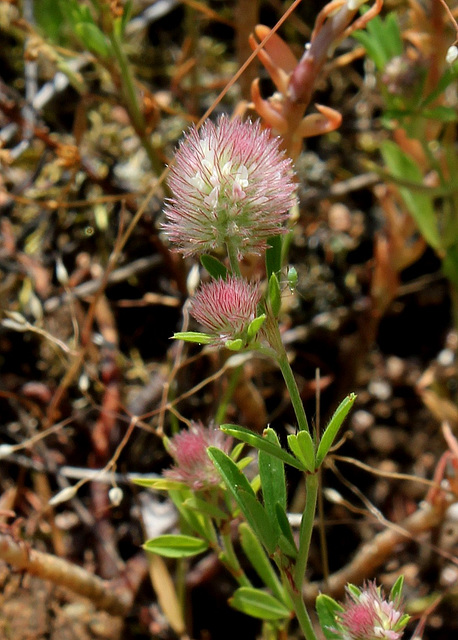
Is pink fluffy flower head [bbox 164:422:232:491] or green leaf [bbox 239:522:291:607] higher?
pink fluffy flower head [bbox 164:422:232:491]

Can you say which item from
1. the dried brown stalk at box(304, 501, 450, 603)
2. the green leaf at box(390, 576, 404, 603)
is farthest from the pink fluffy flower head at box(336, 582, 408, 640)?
the dried brown stalk at box(304, 501, 450, 603)

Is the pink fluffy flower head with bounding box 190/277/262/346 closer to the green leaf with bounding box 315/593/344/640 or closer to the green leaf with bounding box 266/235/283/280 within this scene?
the green leaf with bounding box 266/235/283/280

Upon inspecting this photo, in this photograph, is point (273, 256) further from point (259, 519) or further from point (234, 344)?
point (259, 519)

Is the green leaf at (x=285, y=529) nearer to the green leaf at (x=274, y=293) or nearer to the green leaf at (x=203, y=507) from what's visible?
the green leaf at (x=203, y=507)

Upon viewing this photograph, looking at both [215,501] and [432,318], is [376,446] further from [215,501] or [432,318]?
[215,501]

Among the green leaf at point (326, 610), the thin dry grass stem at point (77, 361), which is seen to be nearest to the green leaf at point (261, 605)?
the green leaf at point (326, 610)

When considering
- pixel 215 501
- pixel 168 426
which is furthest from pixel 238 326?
pixel 168 426

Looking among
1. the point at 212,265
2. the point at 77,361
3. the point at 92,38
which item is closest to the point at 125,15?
the point at 92,38
